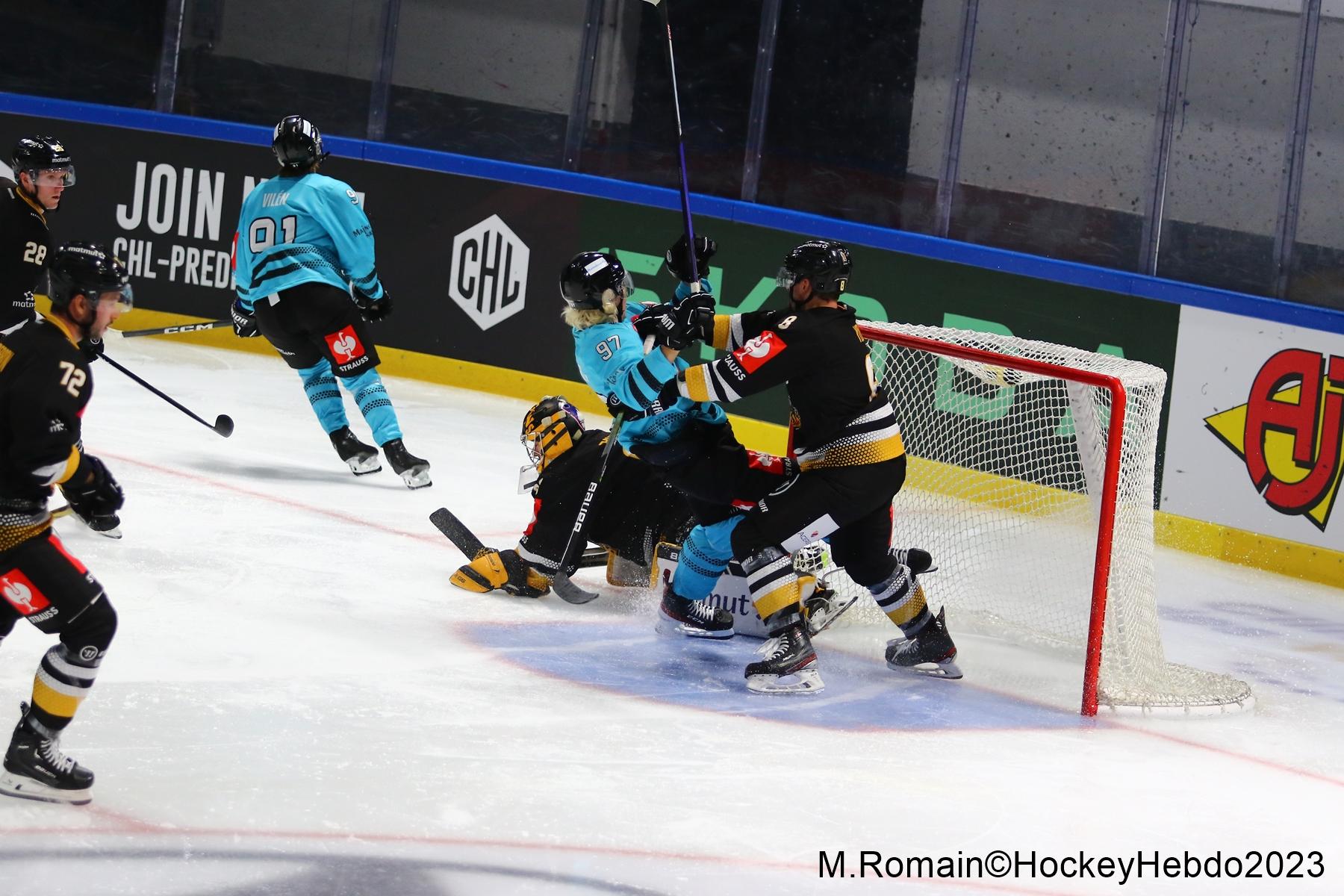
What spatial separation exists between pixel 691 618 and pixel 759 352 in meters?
0.94

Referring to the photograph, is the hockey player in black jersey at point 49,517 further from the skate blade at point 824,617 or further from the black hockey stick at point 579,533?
the skate blade at point 824,617

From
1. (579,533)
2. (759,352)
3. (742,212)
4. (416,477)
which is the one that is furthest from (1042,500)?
(742,212)

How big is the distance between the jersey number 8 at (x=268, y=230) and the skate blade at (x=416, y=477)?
1.01 metres

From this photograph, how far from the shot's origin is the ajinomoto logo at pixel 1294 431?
612 cm

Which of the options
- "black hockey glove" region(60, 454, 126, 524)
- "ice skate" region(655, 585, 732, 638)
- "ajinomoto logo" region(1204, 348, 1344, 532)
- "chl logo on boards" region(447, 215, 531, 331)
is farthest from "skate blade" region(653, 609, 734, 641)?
"chl logo on boards" region(447, 215, 531, 331)

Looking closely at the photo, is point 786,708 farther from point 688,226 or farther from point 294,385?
point 294,385

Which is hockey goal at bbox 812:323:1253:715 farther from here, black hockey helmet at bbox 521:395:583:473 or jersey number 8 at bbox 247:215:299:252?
jersey number 8 at bbox 247:215:299:252

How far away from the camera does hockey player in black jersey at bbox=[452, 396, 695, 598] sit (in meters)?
4.83

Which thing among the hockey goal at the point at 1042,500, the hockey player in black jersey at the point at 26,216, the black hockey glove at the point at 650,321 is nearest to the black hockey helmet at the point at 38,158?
the hockey player in black jersey at the point at 26,216

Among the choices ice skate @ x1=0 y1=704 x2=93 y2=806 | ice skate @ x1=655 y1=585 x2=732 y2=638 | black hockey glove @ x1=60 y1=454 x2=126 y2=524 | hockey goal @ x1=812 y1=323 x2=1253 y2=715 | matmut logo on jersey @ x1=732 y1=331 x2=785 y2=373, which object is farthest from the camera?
ice skate @ x1=655 y1=585 x2=732 y2=638

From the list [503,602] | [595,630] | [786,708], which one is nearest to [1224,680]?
[786,708]

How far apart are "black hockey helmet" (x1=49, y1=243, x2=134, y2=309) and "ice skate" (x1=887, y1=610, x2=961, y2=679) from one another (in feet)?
8.11

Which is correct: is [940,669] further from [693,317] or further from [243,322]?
[243,322]

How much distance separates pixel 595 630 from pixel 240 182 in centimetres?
456
